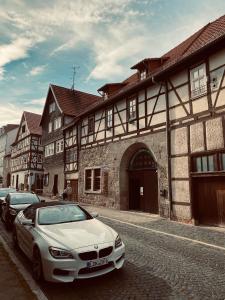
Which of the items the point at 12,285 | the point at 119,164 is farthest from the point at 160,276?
the point at 119,164

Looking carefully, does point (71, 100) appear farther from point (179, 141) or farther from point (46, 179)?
point (179, 141)

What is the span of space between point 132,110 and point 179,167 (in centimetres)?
546

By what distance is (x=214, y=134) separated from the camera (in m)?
11.0

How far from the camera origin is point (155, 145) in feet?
46.8

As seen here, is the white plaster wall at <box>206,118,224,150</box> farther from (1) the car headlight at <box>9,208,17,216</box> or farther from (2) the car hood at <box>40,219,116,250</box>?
(1) the car headlight at <box>9,208,17,216</box>

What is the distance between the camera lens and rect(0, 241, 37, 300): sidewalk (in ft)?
14.4

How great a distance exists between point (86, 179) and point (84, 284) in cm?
1655

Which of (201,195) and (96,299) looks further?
(201,195)

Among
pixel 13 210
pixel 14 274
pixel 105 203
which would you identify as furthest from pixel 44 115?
pixel 14 274

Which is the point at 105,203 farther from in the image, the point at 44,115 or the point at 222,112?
the point at 44,115

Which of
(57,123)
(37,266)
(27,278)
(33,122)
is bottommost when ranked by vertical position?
(27,278)

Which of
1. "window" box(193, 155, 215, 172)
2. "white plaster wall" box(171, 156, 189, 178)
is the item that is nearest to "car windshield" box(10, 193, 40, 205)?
"white plaster wall" box(171, 156, 189, 178)

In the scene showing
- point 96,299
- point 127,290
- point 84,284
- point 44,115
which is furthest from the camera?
point 44,115

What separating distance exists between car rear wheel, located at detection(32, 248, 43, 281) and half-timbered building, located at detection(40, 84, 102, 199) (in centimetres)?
Answer: 1797
